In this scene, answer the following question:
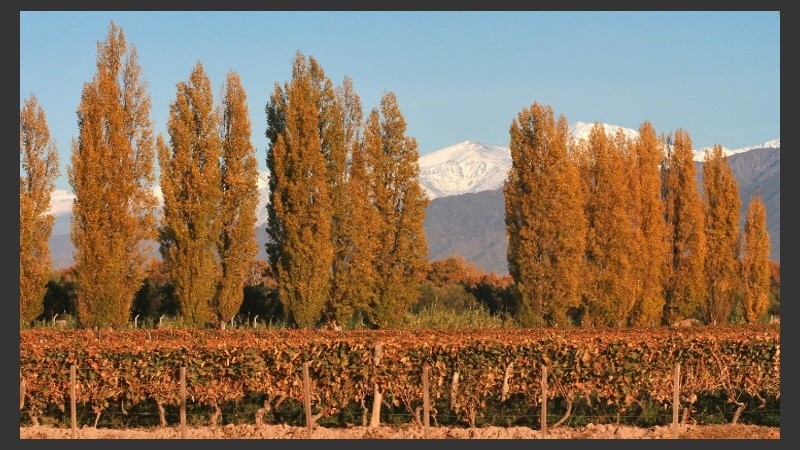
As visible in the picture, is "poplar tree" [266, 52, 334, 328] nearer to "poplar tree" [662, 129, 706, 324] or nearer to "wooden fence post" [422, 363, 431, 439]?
"poplar tree" [662, 129, 706, 324]

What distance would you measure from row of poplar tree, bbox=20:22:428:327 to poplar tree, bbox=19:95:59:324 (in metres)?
0.05

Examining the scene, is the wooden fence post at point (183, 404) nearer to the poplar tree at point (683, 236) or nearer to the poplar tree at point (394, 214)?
the poplar tree at point (394, 214)

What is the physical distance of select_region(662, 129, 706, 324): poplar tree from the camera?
157ft

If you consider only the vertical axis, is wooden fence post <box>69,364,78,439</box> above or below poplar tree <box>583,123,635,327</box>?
below

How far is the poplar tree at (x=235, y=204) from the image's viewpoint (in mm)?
39812

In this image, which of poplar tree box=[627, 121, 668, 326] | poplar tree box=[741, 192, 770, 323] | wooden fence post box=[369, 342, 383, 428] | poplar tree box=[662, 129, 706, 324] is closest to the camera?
wooden fence post box=[369, 342, 383, 428]

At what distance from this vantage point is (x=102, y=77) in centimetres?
3903

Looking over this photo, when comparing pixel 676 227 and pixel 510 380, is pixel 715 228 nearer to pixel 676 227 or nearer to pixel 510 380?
pixel 676 227

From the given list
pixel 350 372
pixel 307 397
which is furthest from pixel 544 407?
pixel 307 397

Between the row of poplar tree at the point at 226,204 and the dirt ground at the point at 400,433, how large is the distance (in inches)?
637

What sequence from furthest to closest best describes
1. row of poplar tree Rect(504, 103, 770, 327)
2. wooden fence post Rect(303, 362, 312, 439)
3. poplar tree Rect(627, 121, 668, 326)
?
poplar tree Rect(627, 121, 668, 326)
row of poplar tree Rect(504, 103, 770, 327)
wooden fence post Rect(303, 362, 312, 439)

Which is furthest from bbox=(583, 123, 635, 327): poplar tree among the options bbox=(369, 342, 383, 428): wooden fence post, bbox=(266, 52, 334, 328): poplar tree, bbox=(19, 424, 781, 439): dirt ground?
bbox=(369, 342, 383, 428): wooden fence post

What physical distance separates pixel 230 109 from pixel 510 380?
22.4 metres

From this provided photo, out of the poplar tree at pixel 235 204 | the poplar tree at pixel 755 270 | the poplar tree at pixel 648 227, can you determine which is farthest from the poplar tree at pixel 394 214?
the poplar tree at pixel 755 270
